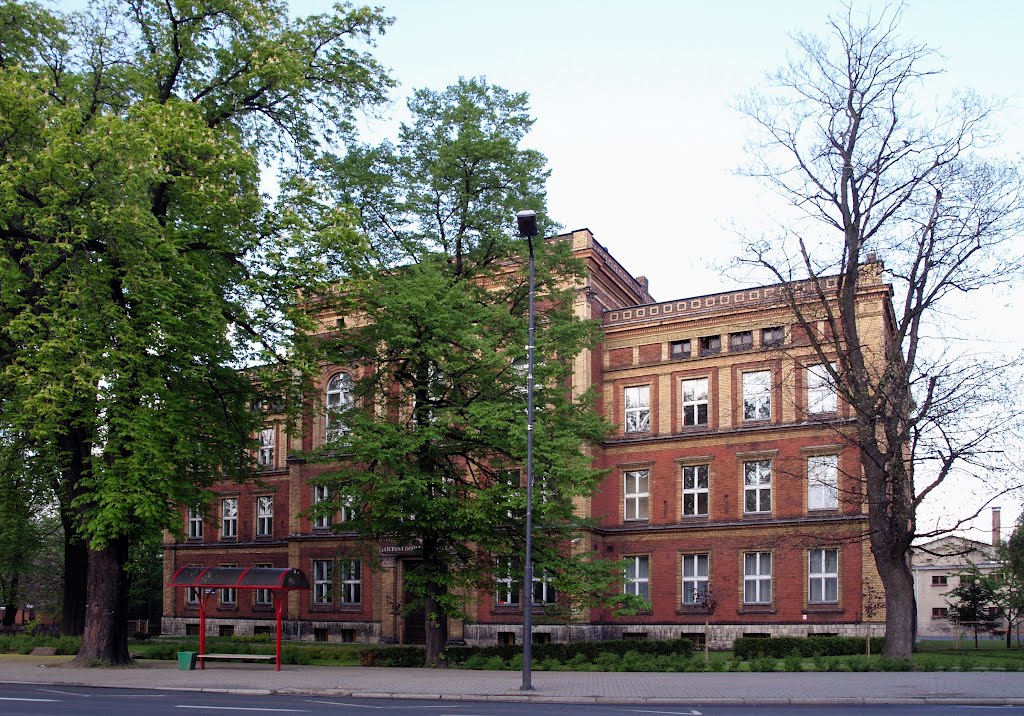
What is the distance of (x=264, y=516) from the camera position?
5081cm

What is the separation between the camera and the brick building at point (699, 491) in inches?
1500

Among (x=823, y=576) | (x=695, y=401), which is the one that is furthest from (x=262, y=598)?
(x=823, y=576)

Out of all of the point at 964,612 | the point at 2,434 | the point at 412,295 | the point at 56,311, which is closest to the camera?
the point at 56,311

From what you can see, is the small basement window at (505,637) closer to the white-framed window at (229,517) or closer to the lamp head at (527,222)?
the white-framed window at (229,517)

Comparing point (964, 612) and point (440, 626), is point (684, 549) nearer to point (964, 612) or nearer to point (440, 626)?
point (440, 626)

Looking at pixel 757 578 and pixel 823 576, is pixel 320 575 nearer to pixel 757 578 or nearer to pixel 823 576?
pixel 757 578

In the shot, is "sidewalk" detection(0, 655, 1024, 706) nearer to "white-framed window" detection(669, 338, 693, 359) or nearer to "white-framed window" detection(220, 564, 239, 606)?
"white-framed window" detection(669, 338, 693, 359)

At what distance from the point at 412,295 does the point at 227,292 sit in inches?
205

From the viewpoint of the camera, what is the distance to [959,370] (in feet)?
88.2

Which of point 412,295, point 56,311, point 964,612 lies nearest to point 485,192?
point 412,295

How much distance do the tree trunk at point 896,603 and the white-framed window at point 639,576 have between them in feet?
44.6

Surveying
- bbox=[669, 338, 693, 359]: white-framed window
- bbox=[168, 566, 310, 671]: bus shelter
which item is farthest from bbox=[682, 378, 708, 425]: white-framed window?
bbox=[168, 566, 310, 671]: bus shelter

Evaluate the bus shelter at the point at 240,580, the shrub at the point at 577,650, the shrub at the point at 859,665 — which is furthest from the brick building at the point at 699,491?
the shrub at the point at 859,665

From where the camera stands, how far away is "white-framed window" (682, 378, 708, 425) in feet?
136
